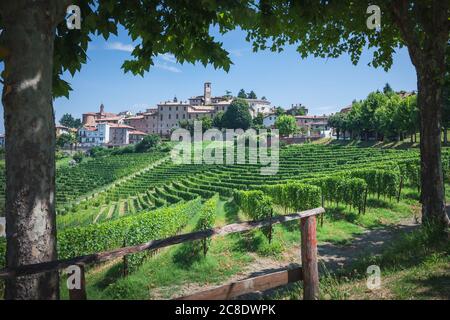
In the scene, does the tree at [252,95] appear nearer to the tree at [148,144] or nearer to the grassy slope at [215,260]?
the tree at [148,144]

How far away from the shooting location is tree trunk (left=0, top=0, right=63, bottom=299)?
10.8ft

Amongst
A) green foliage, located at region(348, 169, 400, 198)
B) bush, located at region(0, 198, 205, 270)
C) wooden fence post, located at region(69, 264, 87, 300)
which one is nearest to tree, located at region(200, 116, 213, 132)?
green foliage, located at region(348, 169, 400, 198)

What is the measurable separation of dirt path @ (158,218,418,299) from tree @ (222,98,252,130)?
340ft

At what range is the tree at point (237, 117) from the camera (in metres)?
118

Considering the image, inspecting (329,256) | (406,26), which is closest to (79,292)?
(406,26)

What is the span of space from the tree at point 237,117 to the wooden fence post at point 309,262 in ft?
372

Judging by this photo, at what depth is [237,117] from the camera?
387 feet

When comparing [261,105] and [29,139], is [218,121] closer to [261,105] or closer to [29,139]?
[261,105]

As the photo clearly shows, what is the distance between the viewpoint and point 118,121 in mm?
161250

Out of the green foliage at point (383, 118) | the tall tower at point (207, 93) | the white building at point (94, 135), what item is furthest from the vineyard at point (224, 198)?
the tall tower at point (207, 93)

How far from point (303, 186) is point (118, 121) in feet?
499

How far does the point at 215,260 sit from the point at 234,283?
9.88 metres

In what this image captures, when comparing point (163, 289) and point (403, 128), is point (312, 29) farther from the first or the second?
point (403, 128)
